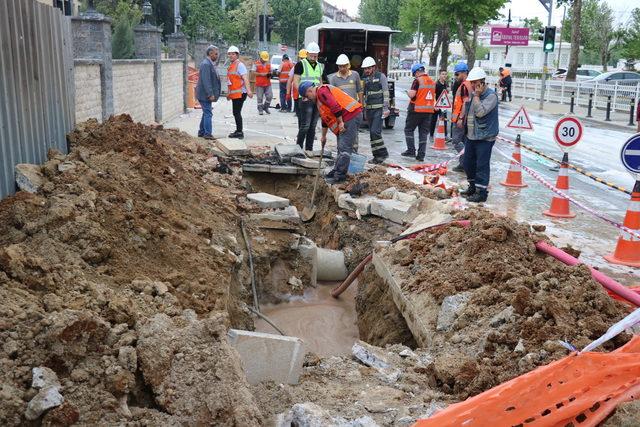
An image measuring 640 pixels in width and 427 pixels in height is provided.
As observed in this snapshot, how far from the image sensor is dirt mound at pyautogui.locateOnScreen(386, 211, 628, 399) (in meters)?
4.12

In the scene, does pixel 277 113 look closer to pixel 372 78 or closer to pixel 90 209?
pixel 372 78

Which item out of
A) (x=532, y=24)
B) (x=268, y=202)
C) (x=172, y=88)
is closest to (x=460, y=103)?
(x=268, y=202)

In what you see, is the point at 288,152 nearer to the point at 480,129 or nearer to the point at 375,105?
the point at 375,105

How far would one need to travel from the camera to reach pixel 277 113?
2152 cm

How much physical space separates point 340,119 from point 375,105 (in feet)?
8.56

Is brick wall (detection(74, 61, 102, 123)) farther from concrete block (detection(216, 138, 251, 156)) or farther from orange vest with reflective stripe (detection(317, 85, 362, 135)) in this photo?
orange vest with reflective stripe (detection(317, 85, 362, 135))

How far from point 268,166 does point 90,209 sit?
5234mm

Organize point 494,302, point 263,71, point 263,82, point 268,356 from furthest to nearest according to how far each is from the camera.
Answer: point 263,82 < point 263,71 < point 494,302 < point 268,356

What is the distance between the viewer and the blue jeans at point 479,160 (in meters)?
9.16

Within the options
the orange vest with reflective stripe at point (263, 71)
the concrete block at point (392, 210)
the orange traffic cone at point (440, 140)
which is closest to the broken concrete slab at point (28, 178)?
the concrete block at point (392, 210)

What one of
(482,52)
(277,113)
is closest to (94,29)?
(277,113)

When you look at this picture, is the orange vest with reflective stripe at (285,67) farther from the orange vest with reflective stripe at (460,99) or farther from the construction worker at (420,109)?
the orange vest with reflective stripe at (460,99)

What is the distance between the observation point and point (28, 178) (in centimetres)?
556

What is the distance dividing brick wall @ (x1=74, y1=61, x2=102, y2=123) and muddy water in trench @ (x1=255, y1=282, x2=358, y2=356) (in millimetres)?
4341
